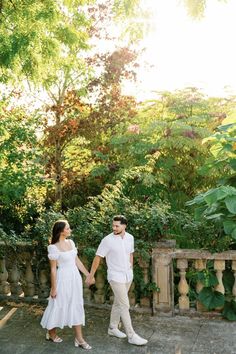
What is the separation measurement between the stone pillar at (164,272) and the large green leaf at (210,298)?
50cm

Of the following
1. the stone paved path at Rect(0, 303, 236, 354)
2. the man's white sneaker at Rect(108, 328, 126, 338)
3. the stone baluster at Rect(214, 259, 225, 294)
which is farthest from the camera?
the stone baluster at Rect(214, 259, 225, 294)

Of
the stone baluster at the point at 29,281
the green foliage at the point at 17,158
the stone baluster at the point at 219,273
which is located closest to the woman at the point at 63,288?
the stone baluster at the point at 29,281

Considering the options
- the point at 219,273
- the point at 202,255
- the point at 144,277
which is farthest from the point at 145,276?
the point at 219,273

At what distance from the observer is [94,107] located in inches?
584

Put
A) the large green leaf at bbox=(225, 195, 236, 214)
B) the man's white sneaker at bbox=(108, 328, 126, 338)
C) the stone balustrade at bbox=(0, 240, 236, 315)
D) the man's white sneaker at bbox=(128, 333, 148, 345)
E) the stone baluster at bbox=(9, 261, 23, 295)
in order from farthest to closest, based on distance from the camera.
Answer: the stone baluster at bbox=(9, 261, 23, 295)
the stone balustrade at bbox=(0, 240, 236, 315)
the large green leaf at bbox=(225, 195, 236, 214)
the man's white sneaker at bbox=(108, 328, 126, 338)
the man's white sneaker at bbox=(128, 333, 148, 345)

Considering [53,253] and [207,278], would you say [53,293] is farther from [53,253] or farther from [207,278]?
[207,278]

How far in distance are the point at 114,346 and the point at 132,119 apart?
7.46 metres

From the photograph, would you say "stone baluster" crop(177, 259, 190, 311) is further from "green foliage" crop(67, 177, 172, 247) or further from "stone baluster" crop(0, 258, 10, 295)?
"stone baluster" crop(0, 258, 10, 295)

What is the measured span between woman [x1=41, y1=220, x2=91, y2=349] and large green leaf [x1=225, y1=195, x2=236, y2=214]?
241cm

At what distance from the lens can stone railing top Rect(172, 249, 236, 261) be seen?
26.7 ft

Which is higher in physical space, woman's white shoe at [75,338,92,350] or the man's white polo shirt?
the man's white polo shirt

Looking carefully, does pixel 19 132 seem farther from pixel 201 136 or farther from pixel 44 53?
pixel 201 136

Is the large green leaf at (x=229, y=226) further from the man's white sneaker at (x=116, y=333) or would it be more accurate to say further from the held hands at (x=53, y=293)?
the held hands at (x=53, y=293)

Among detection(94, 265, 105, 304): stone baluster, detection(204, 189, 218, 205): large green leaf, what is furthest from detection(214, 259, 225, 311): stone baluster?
detection(94, 265, 105, 304): stone baluster
